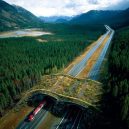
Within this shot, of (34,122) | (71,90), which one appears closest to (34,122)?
(34,122)

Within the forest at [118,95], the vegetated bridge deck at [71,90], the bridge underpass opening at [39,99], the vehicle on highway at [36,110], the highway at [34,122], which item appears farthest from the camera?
the bridge underpass opening at [39,99]

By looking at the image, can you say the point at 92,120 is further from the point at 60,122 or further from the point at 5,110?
the point at 5,110

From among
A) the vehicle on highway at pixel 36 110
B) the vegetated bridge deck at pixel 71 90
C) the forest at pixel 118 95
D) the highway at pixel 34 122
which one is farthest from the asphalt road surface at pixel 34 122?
the forest at pixel 118 95

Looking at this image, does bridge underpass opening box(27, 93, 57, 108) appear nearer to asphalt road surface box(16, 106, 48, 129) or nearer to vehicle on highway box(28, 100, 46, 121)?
vehicle on highway box(28, 100, 46, 121)

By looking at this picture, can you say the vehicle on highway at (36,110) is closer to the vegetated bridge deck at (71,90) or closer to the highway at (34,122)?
the highway at (34,122)

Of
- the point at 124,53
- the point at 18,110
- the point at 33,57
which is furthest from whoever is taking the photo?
the point at 33,57

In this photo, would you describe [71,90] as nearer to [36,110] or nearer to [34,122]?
[36,110]

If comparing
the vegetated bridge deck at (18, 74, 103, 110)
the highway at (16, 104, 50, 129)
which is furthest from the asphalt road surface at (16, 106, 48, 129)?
the vegetated bridge deck at (18, 74, 103, 110)

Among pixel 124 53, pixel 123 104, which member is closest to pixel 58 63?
pixel 124 53
